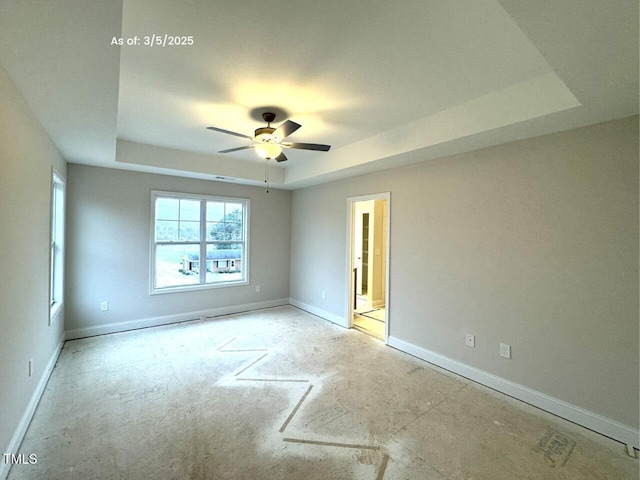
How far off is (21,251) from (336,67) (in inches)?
105

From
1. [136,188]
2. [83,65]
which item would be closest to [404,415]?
[83,65]

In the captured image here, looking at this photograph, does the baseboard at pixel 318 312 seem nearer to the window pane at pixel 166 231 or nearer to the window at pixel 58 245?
the window pane at pixel 166 231

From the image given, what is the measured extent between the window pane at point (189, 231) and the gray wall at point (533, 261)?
10.9ft

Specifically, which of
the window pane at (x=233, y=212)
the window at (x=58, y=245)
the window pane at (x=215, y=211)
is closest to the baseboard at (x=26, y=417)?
the window at (x=58, y=245)

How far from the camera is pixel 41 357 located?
8.82ft

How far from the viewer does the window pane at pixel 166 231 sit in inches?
184

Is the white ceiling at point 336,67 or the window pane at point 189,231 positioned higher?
the white ceiling at point 336,67

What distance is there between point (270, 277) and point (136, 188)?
9.14 feet

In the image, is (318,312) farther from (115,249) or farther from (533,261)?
(533,261)

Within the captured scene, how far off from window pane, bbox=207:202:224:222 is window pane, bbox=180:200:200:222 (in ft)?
0.61

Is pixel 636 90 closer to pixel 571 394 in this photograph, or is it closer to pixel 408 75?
pixel 408 75

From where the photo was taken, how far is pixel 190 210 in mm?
5004

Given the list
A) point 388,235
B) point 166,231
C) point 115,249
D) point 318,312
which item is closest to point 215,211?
point 166,231

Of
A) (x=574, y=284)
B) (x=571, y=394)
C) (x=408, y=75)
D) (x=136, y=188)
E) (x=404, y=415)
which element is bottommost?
(x=404, y=415)
